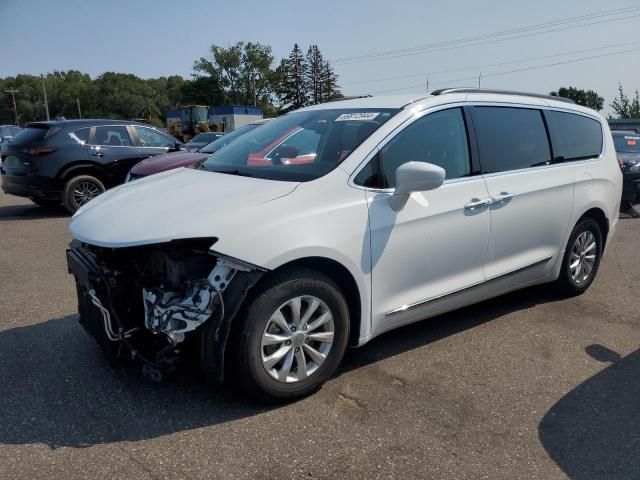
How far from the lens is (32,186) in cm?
941

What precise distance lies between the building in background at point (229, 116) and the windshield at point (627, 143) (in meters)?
31.7

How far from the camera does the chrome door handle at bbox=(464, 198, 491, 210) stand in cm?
385

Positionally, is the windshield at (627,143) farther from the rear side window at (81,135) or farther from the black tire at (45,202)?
the black tire at (45,202)

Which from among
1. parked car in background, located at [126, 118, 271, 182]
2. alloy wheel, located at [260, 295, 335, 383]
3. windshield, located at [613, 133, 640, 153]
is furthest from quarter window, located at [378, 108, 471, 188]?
windshield, located at [613, 133, 640, 153]

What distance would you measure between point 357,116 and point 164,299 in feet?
6.02

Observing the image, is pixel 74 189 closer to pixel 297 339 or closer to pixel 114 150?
pixel 114 150

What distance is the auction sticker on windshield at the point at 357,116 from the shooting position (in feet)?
12.4

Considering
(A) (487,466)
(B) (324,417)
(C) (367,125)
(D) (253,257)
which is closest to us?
(A) (487,466)

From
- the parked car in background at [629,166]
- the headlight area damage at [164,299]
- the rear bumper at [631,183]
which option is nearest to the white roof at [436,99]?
the headlight area damage at [164,299]

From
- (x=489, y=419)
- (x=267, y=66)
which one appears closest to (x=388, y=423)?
(x=489, y=419)

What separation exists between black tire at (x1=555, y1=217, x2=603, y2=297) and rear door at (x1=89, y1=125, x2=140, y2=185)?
25.7ft

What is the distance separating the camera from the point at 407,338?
424 cm

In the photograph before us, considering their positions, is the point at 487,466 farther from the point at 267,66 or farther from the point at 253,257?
the point at 267,66

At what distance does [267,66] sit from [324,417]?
101710mm
